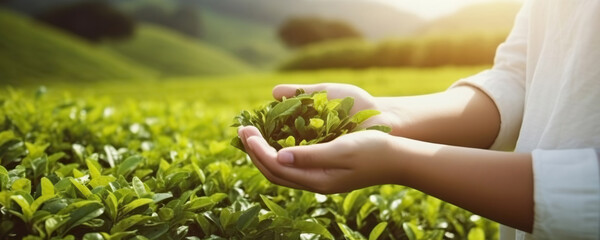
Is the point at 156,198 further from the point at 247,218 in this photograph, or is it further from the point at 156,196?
the point at 247,218

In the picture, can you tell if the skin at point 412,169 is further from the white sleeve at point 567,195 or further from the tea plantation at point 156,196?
the tea plantation at point 156,196

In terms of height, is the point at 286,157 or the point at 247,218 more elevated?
the point at 286,157

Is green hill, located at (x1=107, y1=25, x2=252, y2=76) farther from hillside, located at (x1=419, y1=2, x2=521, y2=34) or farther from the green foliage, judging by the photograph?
hillside, located at (x1=419, y1=2, x2=521, y2=34)

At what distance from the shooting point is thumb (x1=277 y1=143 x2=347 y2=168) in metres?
1.27

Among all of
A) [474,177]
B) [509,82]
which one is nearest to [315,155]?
[474,177]

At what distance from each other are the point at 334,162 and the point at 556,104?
675 mm

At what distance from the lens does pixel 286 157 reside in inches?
50.2

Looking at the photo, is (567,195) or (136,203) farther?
(136,203)

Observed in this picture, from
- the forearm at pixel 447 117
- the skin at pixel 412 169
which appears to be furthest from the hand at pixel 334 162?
the forearm at pixel 447 117

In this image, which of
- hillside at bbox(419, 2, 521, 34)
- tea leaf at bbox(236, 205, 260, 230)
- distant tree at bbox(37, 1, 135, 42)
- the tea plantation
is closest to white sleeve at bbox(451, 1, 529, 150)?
the tea plantation

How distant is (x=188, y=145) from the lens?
2326 mm

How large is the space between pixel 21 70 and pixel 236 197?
633 inches

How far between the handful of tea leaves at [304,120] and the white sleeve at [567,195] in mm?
452

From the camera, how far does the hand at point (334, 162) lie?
50.2 inches
